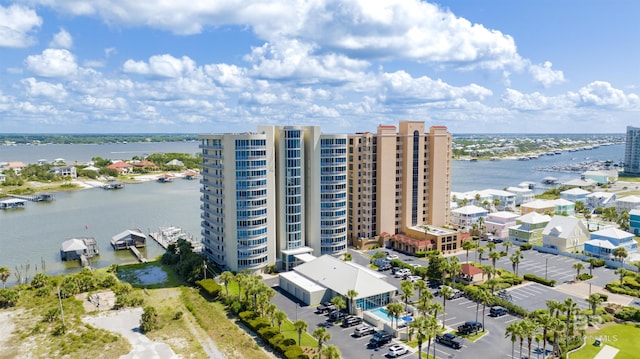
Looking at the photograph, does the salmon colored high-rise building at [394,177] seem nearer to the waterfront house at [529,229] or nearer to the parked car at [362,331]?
the waterfront house at [529,229]

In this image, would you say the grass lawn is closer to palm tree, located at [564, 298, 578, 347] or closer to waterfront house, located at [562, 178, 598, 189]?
palm tree, located at [564, 298, 578, 347]

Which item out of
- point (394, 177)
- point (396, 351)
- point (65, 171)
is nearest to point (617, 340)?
point (396, 351)

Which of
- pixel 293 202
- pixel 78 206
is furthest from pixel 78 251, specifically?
pixel 78 206

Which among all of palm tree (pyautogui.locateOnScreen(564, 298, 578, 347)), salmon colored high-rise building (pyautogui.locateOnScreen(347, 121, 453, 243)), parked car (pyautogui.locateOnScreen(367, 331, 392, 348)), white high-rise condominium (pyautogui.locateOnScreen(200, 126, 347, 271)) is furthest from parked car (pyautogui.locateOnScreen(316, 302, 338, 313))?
salmon colored high-rise building (pyautogui.locateOnScreen(347, 121, 453, 243))

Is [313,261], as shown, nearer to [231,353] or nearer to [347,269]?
[347,269]

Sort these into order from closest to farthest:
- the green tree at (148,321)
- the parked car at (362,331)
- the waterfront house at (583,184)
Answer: the parked car at (362,331)
the green tree at (148,321)
the waterfront house at (583,184)

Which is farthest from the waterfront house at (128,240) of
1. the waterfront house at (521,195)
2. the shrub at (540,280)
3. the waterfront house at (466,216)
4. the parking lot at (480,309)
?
the waterfront house at (521,195)
